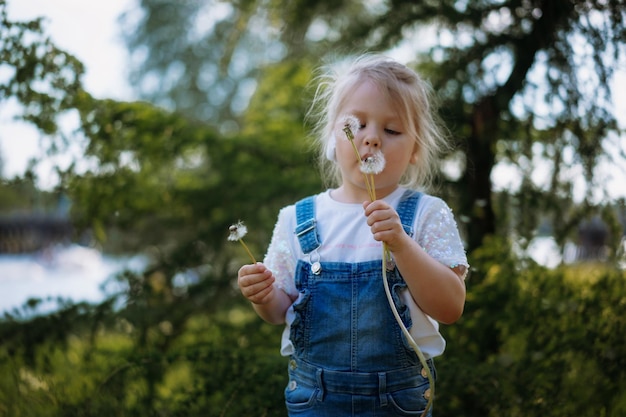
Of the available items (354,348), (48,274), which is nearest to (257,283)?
(354,348)

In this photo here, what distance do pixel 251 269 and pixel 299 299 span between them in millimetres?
174

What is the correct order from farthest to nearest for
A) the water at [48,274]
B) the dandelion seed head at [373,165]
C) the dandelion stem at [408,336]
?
1. the water at [48,274]
2. the dandelion seed head at [373,165]
3. the dandelion stem at [408,336]

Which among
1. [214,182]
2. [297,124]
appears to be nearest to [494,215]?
[297,124]

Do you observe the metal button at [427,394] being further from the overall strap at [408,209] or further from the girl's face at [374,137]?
the girl's face at [374,137]

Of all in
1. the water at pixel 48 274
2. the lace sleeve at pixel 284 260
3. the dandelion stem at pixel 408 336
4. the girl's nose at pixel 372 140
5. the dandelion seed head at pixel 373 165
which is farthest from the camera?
the water at pixel 48 274

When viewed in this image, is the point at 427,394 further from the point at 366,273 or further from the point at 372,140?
the point at 372,140

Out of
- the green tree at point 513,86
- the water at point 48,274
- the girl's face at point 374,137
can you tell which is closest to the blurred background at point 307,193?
the green tree at point 513,86

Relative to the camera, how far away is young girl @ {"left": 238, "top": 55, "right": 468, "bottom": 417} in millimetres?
A: 1603

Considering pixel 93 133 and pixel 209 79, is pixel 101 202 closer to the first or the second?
pixel 93 133

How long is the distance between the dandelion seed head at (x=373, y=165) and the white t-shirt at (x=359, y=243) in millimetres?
186

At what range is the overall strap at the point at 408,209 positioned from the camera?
1.69m

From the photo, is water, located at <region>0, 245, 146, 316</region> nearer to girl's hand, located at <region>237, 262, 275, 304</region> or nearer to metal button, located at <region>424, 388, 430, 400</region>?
girl's hand, located at <region>237, 262, 275, 304</region>

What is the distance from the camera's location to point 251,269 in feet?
5.39

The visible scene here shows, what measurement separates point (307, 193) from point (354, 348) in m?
1.79
